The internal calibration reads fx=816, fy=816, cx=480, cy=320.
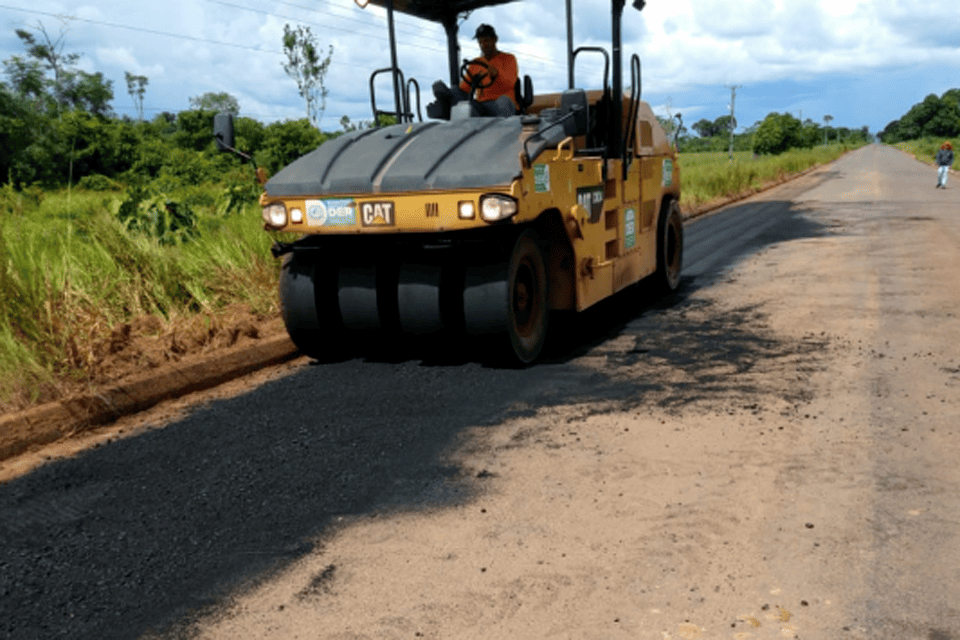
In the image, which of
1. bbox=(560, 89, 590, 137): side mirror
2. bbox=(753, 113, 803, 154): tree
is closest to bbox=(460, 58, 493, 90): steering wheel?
bbox=(560, 89, 590, 137): side mirror

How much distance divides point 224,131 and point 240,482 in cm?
252

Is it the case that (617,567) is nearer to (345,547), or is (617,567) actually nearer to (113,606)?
(345,547)

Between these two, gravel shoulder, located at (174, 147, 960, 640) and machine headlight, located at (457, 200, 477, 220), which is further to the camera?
machine headlight, located at (457, 200, 477, 220)

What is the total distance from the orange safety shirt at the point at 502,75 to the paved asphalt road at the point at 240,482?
7.14ft

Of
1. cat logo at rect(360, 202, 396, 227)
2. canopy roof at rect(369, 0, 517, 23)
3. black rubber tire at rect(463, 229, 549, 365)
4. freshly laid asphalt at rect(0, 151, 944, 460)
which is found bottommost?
freshly laid asphalt at rect(0, 151, 944, 460)

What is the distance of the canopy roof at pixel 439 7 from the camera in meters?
6.83

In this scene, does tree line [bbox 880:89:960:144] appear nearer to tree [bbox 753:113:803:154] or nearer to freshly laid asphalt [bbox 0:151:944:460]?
tree [bbox 753:113:803:154]

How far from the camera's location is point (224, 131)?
5.28 m

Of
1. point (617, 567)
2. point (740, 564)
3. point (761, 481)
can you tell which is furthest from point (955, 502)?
point (617, 567)

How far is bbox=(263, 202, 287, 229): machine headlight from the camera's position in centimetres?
548

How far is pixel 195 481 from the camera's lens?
3.86 meters

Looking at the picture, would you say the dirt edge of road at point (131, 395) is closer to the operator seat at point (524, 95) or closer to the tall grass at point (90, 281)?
the tall grass at point (90, 281)

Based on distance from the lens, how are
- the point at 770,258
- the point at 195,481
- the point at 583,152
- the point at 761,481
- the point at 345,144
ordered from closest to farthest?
1. the point at 761,481
2. the point at 195,481
3. the point at 345,144
4. the point at 583,152
5. the point at 770,258

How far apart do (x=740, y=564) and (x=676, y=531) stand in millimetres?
314
